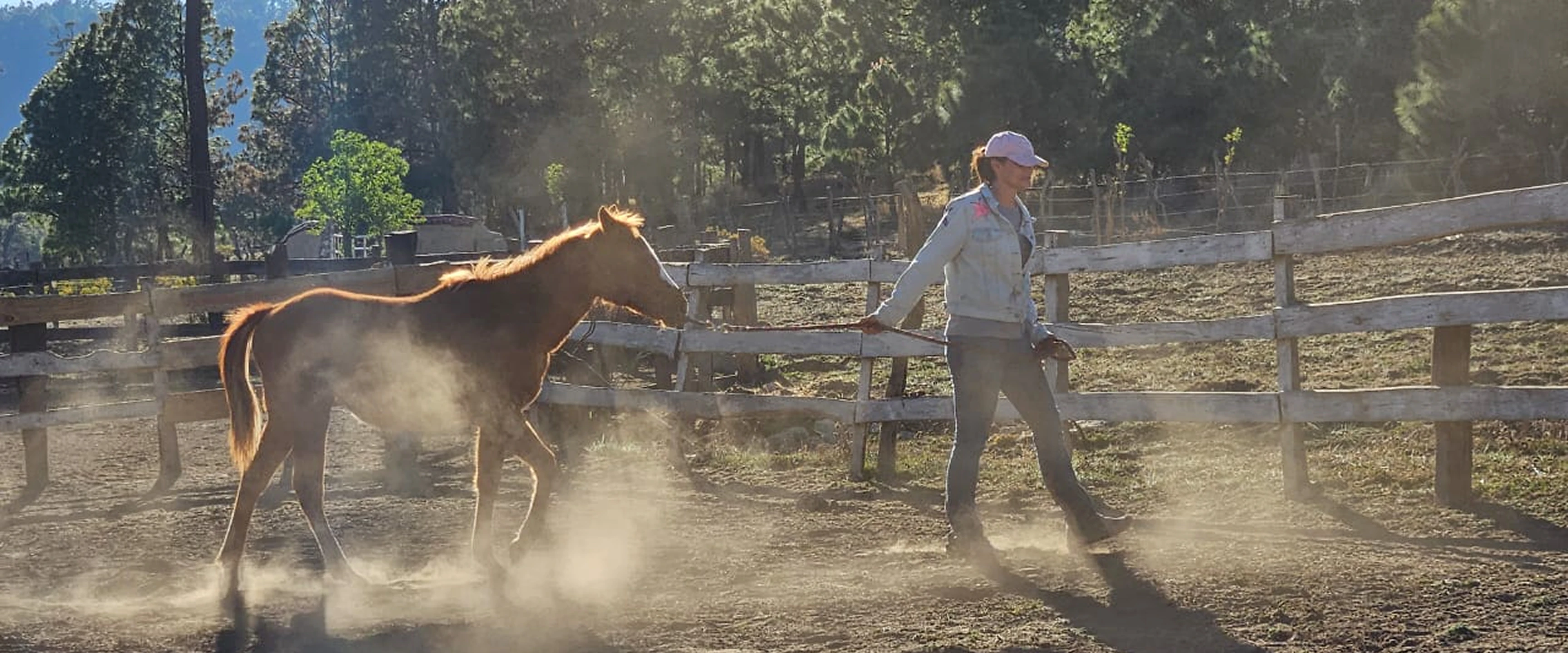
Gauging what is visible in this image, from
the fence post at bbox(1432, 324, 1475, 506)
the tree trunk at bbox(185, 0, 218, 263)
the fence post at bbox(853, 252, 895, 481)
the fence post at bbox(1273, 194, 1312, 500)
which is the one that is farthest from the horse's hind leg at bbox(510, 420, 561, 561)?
the tree trunk at bbox(185, 0, 218, 263)

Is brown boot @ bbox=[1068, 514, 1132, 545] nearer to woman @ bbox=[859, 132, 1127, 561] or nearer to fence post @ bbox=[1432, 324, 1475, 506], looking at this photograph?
woman @ bbox=[859, 132, 1127, 561]

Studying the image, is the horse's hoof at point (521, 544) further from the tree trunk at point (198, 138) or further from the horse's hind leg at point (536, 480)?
the tree trunk at point (198, 138)

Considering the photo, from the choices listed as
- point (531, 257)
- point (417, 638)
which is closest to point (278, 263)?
point (531, 257)

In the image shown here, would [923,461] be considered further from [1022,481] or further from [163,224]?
[163,224]

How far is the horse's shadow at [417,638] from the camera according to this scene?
5.54 meters

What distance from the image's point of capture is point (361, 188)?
170 feet

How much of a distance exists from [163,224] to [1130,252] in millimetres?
58816

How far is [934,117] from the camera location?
3997 cm

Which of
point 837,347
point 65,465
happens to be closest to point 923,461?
point 837,347

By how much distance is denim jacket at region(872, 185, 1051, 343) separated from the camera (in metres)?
6.35

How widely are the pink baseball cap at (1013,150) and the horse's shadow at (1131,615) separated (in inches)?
67.7

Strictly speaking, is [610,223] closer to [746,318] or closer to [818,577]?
[818,577]

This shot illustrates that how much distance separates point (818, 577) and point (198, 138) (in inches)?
1056

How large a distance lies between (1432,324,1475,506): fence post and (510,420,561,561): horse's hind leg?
13.9ft
